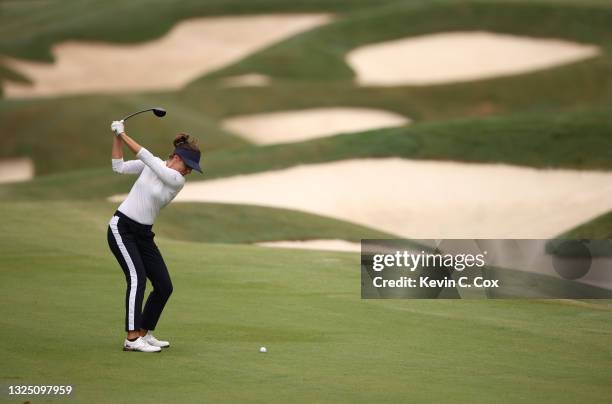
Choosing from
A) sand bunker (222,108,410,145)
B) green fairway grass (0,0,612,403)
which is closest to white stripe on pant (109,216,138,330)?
green fairway grass (0,0,612,403)

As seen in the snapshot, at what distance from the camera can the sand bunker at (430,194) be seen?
26984 mm

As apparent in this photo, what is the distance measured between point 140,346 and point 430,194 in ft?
63.6

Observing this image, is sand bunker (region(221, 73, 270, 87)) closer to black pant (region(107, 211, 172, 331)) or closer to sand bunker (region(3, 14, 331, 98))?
sand bunker (region(3, 14, 331, 98))

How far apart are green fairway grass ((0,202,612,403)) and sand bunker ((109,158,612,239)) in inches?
459

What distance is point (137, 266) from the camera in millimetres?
9969

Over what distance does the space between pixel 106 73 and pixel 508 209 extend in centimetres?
3996

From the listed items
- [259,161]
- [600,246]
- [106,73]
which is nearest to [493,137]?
[259,161]

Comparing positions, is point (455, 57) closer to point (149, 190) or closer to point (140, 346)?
point (149, 190)

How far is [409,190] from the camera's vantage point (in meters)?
28.8

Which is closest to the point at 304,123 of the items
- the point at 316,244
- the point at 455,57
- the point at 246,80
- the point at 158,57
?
the point at 246,80

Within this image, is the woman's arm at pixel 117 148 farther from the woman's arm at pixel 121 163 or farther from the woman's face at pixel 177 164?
the woman's face at pixel 177 164

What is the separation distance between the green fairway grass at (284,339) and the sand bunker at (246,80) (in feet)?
103

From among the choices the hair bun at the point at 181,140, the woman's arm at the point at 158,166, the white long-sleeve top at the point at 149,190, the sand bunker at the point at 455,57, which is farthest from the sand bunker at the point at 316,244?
the sand bunker at the point at 455,57

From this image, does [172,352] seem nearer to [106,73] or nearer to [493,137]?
[493,137]
